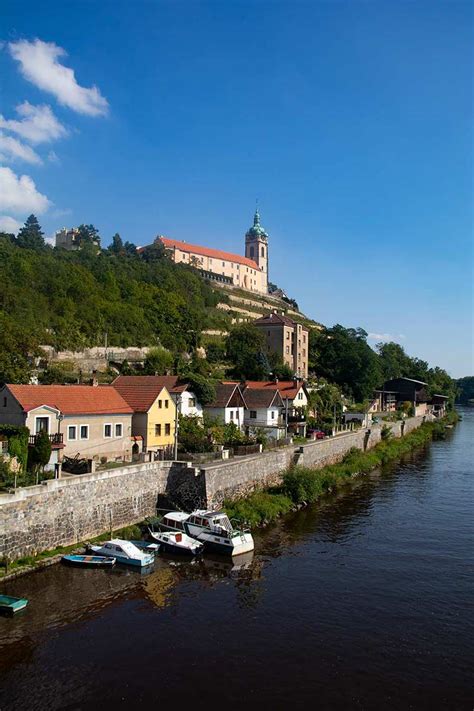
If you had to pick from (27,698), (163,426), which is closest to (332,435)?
(163,426)

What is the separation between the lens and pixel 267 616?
2028 cm

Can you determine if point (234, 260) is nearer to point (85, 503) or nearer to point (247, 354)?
point (247, 354)

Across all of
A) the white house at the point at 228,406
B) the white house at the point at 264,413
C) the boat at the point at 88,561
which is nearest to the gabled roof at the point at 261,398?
the white house at the point at 264,413

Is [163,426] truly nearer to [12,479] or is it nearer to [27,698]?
[12,479]

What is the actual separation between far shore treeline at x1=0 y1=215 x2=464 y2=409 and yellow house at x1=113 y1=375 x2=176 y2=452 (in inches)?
294

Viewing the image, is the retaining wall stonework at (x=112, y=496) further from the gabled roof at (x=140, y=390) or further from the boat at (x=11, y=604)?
the gabled roof at (x=140, y=390)

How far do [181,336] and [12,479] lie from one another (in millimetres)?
53928

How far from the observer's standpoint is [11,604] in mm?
19016

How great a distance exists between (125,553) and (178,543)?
298cm

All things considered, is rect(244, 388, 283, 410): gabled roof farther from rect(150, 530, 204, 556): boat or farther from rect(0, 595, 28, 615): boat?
rect(0, 595, 28, 615): boat

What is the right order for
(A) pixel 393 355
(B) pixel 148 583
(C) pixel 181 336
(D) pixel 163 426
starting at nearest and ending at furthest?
(B) pixel 148 583 < (D) pixel 163 426 < (C) pixel 181 336 < (A) pixel 393 355

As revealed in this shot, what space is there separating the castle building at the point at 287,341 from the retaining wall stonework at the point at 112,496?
157 feet

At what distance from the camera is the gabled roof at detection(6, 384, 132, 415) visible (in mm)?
32000

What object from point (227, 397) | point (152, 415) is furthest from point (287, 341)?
point (152, 415)
